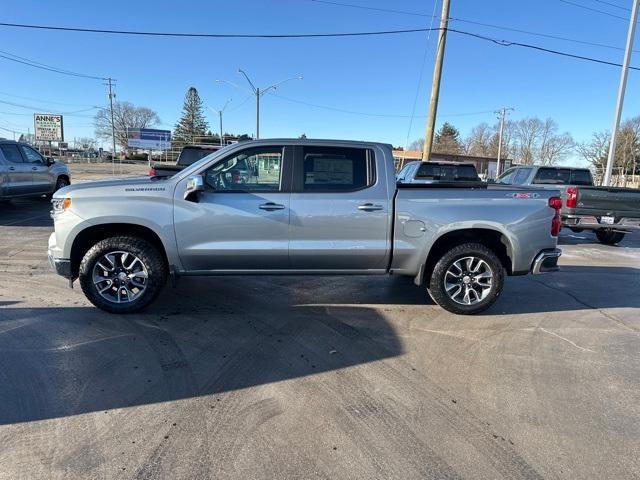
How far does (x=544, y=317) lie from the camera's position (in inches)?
214

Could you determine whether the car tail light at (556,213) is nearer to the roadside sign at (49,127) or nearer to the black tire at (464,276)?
the black tire at (464,276)

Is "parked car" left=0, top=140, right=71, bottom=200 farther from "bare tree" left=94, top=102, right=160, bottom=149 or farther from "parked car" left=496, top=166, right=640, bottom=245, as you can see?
"bare tree" left=94, top=102, right=160, bottom=149

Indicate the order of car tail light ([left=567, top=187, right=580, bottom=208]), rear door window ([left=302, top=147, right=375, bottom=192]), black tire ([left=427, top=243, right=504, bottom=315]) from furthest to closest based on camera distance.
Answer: car tail light ([left=567, top=187, right=580, bottom=208]) < black tire ([left=427, top=243, right=504, bottom=315]) < rear door window ([left=302, top=147, right=375, bottom=192])

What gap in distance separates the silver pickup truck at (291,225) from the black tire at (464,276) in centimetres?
1

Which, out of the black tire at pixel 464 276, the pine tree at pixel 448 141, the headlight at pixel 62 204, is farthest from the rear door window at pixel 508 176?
the pine tree at pixel 448 141

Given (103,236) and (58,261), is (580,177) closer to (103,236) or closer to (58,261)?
(103,236)

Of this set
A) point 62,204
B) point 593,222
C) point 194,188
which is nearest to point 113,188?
point 62,204

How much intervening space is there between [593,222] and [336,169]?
7.35 meters

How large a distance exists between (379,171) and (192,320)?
2.60 metres

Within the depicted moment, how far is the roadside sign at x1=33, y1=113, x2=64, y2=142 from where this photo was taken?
53.5 meters

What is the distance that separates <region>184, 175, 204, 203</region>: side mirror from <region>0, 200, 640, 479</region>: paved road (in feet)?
4.23

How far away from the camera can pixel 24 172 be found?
1236 cm

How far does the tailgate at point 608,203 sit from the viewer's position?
9.75 meters

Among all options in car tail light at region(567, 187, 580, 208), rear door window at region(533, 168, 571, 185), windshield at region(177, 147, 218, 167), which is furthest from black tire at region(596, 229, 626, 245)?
windshield at region(177, 147, 218, 167)
